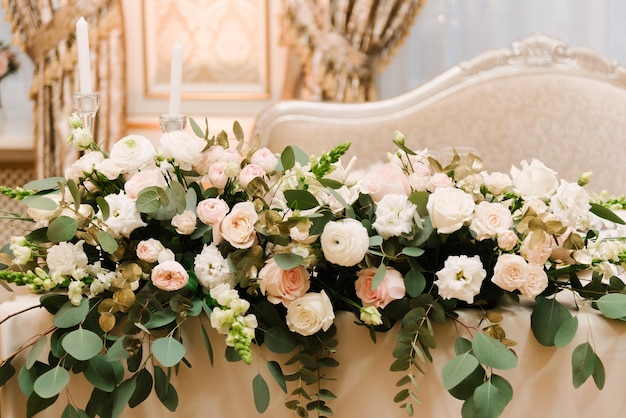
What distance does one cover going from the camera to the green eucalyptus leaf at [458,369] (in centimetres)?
79

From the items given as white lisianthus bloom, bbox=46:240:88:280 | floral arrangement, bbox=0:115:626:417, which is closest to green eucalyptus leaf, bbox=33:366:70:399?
floral arrangement, bbox=0:115:626:417

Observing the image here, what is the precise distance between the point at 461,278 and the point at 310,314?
0.60ft

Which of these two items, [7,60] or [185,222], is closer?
[185,222]

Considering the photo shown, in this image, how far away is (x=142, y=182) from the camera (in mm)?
884

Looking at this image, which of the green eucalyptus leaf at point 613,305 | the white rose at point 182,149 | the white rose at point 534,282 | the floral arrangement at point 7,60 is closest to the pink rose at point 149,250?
the white rose at point 182,149

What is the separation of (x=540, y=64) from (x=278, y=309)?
1.97m

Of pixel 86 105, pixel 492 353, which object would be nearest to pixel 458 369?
pixel 492 353

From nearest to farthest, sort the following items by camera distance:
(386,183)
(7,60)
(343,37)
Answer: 1. (386,183)
2. (343,37)
3. (7,60)

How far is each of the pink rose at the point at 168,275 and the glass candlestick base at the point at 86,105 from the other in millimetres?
254

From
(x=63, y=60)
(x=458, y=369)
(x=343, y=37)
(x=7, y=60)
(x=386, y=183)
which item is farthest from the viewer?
(x=7, y=60)

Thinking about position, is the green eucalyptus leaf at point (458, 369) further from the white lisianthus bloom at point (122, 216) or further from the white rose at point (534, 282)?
the white lisianthus bloom at point (122, 216)

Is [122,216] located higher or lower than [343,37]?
lower

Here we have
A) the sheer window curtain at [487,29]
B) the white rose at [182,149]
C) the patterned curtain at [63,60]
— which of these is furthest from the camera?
the patterned curtain at [63,60]

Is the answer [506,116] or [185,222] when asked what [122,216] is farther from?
[506,116]
